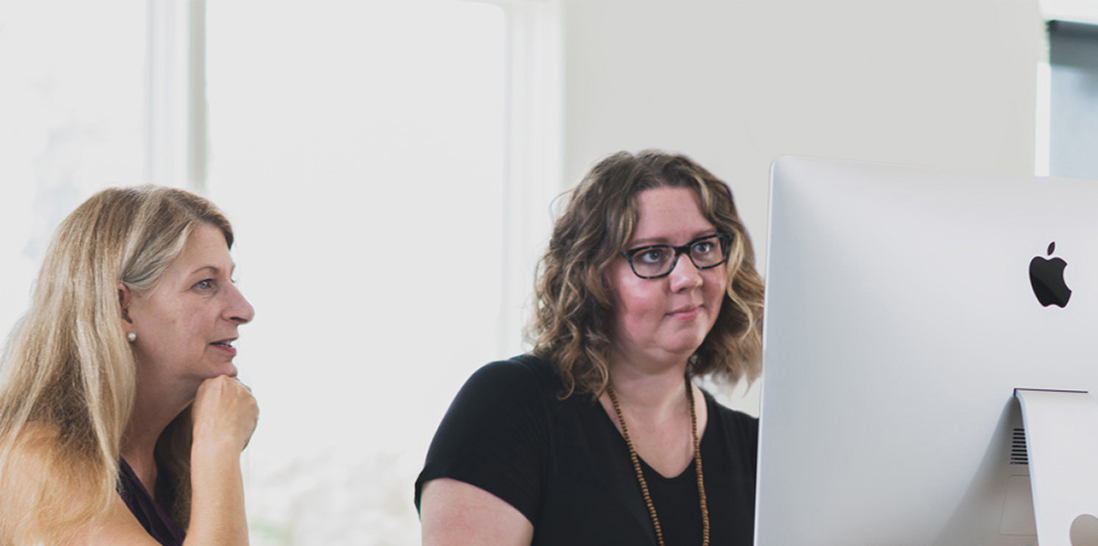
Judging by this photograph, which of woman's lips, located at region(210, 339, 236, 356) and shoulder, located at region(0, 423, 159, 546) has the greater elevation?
woman's lips, located at region(210, 339, 236, 356)

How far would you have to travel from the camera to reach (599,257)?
63.0 inches

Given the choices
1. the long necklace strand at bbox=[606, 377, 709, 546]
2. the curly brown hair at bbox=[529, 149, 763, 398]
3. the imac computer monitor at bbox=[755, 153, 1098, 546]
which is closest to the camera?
the imac computer monitor at bbox=[755, 153, 1098, 546]

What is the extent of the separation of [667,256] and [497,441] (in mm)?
390

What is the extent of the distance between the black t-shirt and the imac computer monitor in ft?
1.83

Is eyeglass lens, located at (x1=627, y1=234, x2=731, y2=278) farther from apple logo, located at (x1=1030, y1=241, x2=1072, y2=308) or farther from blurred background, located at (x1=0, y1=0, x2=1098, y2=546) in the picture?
blurred background, located at (x1=0, y1=0, x2=1098, y2=546)

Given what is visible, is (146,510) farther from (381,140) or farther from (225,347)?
(381,140)

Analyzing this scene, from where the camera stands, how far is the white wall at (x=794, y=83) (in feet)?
8.55

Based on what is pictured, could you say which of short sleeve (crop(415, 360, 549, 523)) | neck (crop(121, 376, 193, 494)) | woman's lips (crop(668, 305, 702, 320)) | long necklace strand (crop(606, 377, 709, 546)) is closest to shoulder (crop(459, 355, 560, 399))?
short sleeve (crop(415, 360, 549, 523))

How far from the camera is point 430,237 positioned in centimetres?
253

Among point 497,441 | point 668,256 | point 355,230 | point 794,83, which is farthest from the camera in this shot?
point 794,83

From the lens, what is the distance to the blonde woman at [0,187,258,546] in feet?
4.10

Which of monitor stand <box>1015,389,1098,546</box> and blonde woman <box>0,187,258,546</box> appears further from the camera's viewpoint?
blonde woman <box>0,187,258,546</box>

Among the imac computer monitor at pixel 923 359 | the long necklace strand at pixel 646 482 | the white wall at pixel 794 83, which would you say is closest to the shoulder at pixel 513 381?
the long necklace strand at pixel 646 482

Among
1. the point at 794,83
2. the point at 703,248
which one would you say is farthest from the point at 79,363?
the point at 794,83
